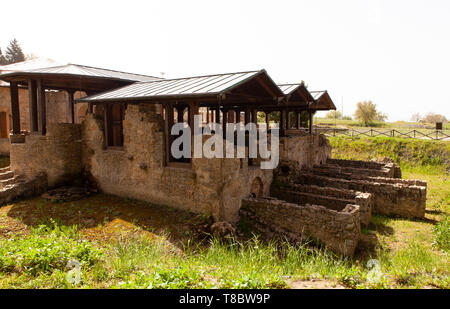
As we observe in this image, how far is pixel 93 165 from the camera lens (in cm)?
1222

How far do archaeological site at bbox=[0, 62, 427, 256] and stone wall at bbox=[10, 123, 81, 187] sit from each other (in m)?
0.04

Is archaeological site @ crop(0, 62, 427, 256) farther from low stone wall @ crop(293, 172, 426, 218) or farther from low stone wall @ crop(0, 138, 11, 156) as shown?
low stone wall @ crop(0, 138, 11, 156)

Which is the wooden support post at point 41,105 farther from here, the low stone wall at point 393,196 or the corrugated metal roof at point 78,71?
the low stone wall at point 393,196

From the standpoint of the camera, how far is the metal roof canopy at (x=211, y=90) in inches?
332

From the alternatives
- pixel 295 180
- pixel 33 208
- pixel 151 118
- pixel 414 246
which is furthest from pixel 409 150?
pixel 33 208

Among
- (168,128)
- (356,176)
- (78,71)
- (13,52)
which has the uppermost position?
(13,52)

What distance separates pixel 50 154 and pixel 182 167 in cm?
586

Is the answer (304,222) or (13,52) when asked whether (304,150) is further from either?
(13,52)

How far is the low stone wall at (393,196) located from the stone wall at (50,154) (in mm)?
9489

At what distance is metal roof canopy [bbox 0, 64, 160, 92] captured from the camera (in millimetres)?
11477

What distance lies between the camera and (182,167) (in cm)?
981

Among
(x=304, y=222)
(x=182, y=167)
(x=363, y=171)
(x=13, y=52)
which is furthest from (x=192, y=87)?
(x=13, y=52)
